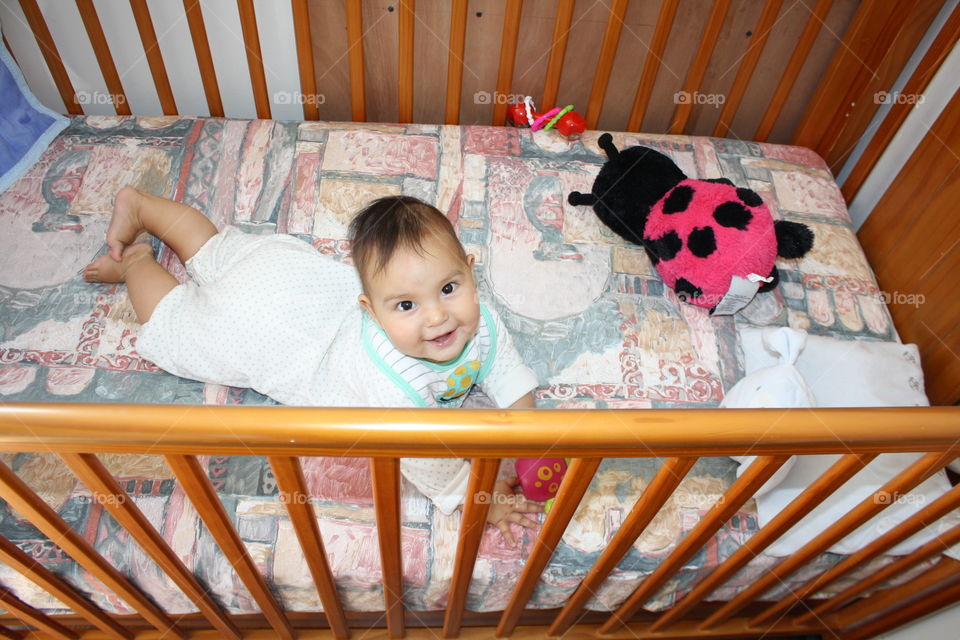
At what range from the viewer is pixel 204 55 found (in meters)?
1.35

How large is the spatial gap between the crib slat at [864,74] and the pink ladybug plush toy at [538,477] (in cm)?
110

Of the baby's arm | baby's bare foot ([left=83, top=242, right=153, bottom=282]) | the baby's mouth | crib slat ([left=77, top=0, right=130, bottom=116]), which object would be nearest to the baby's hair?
the baby's mouth

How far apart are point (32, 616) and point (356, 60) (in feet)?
3.76

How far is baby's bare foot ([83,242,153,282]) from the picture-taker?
1.16 metres

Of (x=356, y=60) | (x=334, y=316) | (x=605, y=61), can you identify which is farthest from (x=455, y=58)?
(x=334, y=316)

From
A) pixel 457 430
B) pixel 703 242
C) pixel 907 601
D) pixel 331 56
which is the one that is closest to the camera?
pixel 457 430

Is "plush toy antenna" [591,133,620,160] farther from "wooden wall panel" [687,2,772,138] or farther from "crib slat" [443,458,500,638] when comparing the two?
"crib slat" [443,458,500,638]

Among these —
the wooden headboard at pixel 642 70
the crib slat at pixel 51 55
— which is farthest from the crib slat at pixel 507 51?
the crib slat at pixel 51 55

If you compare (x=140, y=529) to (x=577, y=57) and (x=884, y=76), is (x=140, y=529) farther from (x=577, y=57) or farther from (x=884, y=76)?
(x=884, y=76)

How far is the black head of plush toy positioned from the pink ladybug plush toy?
48cm

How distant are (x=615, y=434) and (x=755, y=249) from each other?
75 cm

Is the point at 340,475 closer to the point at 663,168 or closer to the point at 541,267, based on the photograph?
the point at 541,267

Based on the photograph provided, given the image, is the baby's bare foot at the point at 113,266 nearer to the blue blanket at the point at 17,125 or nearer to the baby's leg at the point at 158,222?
the baby's leg at the point at 158,222

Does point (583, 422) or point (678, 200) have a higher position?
point (583, 422)
